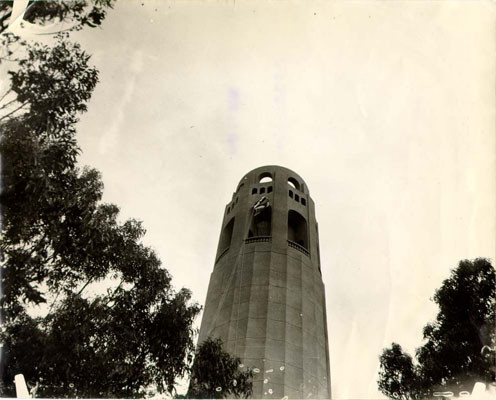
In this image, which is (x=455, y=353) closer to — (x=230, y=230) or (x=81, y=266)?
(x=81, y=266)

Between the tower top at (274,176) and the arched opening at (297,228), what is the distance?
2816mm

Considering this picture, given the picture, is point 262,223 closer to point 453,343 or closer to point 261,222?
point 261,222

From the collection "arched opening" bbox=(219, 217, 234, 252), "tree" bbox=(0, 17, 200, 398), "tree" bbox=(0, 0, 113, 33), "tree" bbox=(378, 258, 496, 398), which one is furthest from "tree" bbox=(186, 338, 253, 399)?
"arched opening" bbox=(219, 217, 234, 252)

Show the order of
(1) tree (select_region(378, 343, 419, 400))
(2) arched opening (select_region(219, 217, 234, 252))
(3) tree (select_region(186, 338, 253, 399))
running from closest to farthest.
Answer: (3) tree (select_region(186, 338, 253, 399)), (1) tree (select_region(378, 343, 419, 400)), (2) arched opening (select_region(219, 217, 234, 252))

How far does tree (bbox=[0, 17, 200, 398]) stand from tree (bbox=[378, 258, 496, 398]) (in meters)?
6.34

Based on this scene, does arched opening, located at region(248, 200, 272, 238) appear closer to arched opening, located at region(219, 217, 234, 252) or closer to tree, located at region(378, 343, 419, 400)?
arched opening, located at region(219, 217, 234, 252)

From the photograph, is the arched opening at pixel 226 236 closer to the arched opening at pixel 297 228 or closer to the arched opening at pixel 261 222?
the arched opening at pixel 261 222

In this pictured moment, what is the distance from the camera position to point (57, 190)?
855 cm

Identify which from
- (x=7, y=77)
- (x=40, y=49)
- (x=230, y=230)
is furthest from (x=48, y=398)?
(x=230, y=230)

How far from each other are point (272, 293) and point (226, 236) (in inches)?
272

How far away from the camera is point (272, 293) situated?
18.4 metres

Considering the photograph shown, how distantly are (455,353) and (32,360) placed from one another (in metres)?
10.9

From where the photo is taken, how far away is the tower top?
87.1 ft

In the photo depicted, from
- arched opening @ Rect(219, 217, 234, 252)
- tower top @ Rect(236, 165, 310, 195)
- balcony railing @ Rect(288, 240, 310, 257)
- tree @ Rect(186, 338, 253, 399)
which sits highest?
tower top @ Rect(236, 165, 310, 195)
